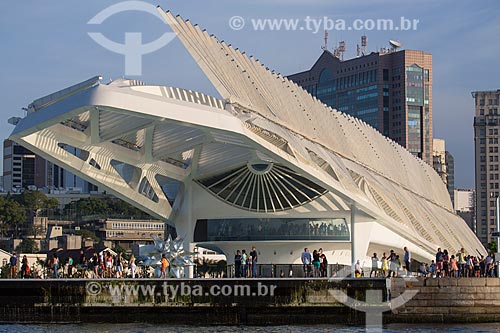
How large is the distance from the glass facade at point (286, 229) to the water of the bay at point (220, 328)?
62.1 ft

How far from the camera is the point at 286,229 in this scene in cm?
6331

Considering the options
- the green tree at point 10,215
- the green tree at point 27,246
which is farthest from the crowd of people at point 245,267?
the green tree at point 10,215

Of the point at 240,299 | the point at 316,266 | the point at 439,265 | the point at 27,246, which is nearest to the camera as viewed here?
the point at 240,299

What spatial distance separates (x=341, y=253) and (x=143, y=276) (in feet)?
62.0

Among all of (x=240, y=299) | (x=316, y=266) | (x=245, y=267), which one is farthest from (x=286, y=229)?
(x=240, y=299)

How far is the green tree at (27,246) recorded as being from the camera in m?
136

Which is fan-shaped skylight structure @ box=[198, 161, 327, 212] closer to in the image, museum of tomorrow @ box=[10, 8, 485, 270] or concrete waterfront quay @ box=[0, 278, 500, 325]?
museum of tomorrow @ box=[10, 8, 485, 270]

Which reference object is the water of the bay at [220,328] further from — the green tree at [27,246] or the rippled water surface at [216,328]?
the green tree at [27,246]

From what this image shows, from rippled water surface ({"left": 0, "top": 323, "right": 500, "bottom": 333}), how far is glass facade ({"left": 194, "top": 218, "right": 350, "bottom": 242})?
18953 mm

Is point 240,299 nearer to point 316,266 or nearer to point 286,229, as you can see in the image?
point 316,266

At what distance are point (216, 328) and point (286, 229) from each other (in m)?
20.3

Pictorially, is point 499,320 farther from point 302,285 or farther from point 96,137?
point 96,137

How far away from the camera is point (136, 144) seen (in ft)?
191

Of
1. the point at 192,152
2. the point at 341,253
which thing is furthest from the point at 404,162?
the point at 192,152
